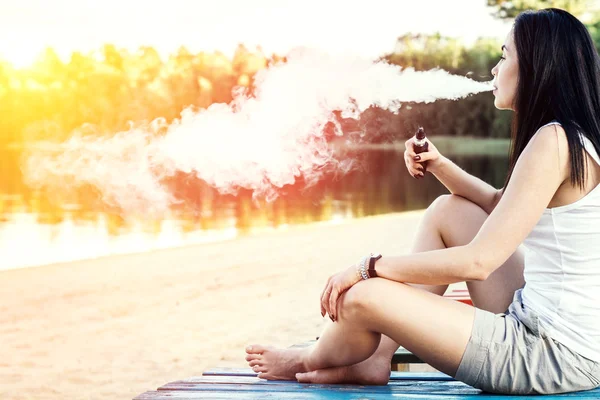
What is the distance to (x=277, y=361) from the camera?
89.1 inches

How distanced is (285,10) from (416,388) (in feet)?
83.1

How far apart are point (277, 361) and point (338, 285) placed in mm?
439

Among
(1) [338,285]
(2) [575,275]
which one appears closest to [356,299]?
(1) [338,285]

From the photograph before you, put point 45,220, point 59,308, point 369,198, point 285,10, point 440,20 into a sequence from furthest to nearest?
point 440,20 → point 285,10 → point 369,198 → point 45,220 → point 59,308

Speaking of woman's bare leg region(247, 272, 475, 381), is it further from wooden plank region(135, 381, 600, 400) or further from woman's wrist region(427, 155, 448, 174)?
woman's wrist region(427, 155, 448, 174)

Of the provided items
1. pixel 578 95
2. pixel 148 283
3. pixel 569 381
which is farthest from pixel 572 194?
pixel 148 283

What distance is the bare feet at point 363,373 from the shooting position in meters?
2.09

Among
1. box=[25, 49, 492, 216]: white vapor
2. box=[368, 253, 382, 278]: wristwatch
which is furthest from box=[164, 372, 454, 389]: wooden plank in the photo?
box=[25, 49, 492, 216]: white vapor

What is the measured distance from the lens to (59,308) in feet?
20.6

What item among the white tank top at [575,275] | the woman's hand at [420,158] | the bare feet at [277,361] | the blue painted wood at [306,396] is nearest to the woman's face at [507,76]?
the white tank top at [575,275]

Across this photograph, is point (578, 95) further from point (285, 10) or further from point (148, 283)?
point (285, 10)

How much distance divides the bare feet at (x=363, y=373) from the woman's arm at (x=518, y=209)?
37 centimetres

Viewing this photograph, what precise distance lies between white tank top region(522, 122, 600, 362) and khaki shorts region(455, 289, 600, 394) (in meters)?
0.03

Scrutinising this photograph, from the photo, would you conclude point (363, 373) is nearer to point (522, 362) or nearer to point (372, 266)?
point (372, 266)
